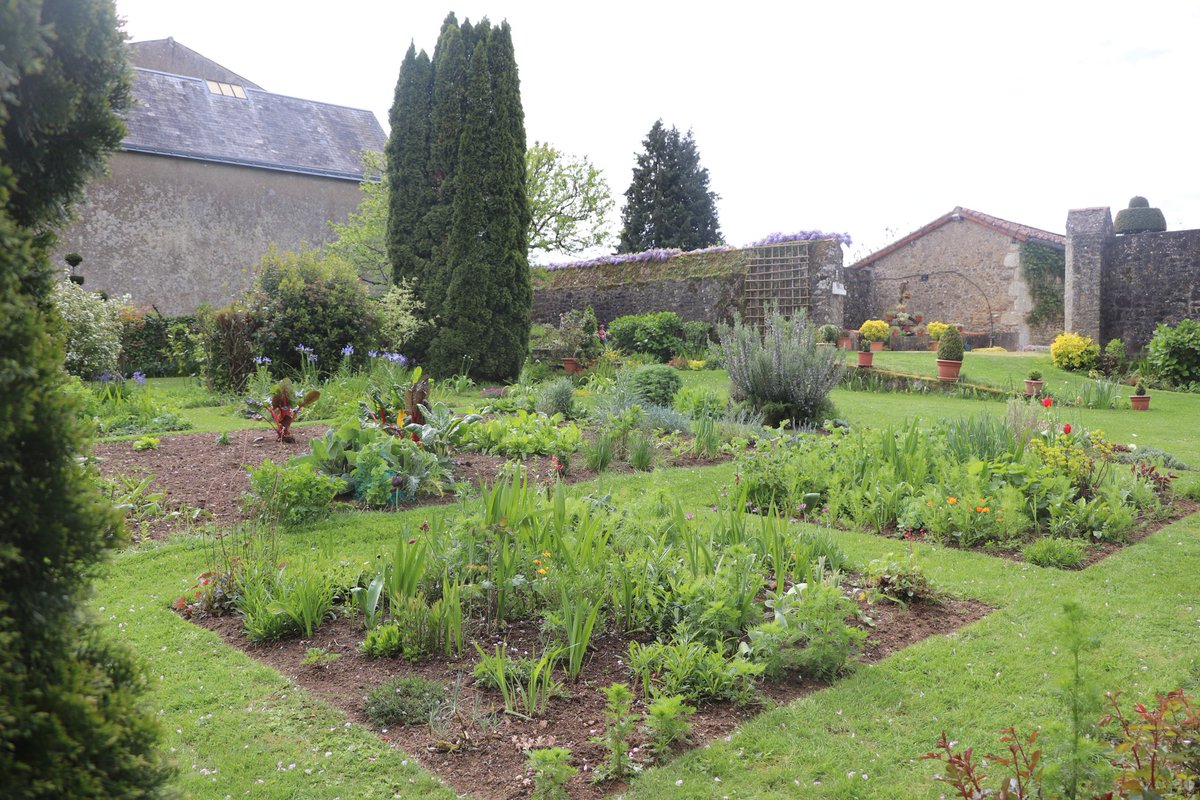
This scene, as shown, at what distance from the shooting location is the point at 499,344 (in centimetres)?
1380

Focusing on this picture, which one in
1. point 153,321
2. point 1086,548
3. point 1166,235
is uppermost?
point 1166,235

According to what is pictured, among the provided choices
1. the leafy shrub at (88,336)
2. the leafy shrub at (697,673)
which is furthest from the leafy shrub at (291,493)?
the leafy shrub at (88,336)

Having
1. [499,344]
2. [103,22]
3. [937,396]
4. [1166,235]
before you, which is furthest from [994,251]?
[103,22]

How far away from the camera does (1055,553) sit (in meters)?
→ 4.48

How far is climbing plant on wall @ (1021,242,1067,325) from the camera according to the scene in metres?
20.6

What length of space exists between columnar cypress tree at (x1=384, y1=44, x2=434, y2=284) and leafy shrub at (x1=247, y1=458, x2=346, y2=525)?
973 centimetres

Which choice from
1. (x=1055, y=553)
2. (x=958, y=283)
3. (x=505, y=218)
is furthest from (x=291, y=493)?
(x=958, y=283)

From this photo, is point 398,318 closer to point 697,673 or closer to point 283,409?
point 283,409

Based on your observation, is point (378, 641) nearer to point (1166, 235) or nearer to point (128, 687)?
point (128, 687)

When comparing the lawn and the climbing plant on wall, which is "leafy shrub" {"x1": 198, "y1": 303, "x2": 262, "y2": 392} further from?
the climbing plant on wall

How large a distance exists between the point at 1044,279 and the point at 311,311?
1787cm

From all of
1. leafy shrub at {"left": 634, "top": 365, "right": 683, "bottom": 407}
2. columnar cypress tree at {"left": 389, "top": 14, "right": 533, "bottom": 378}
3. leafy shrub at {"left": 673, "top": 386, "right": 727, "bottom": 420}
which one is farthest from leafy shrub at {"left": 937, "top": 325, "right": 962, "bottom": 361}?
columnar cypress tree at {"left": 389, "top": 14, "right": 533, "bottom": 378}

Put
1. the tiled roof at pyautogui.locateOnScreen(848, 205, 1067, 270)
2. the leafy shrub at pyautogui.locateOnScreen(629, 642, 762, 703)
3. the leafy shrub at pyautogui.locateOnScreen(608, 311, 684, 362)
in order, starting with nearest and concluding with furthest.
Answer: the leafy shrub at pyautogui.locateOnScreen(629, 642, 762, 703), the leafy shrub at pyautogui.locateOnScreen(608, 311, 684, 362), the tiled roof at pyautogui.locateOnScreen(848, 205, 1067, 270)

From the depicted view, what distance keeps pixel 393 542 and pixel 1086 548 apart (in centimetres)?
399
